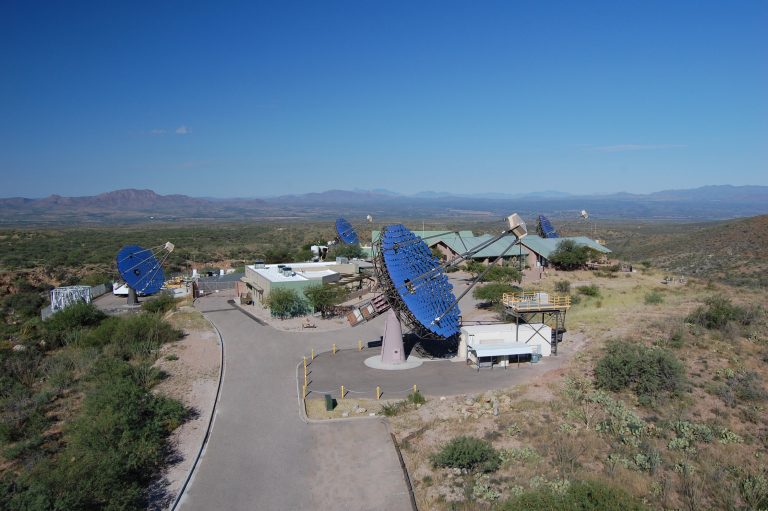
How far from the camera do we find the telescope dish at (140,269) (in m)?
48.2

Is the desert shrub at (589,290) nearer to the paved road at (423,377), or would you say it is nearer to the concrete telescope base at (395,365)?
the paved road at (423,377)

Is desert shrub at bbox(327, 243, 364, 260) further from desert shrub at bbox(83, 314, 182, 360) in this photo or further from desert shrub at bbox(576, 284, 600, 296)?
desert shrub at bbox(83, 314, 182, 360)

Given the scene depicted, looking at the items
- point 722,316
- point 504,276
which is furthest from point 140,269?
point 722,316

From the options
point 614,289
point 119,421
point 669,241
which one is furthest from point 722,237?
point 119,421

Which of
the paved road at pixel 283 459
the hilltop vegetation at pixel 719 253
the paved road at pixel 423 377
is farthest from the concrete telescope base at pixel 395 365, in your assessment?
the hilltop vegetation at pixel 719 253

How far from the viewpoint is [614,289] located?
50.7 meters

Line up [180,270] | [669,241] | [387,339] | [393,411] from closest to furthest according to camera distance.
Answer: [393,411]
[387,339]
[180,270]
[669,241]

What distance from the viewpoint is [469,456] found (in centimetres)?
1767

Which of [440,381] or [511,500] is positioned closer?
[511,500]

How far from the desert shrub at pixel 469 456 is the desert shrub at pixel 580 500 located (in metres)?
2.88

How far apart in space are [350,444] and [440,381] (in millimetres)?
8033

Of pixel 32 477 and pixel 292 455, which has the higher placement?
pixel 32 477

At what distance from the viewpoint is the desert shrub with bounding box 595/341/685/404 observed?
2327 centimetres

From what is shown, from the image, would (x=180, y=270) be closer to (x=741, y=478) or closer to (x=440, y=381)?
(x=440, y=381)
